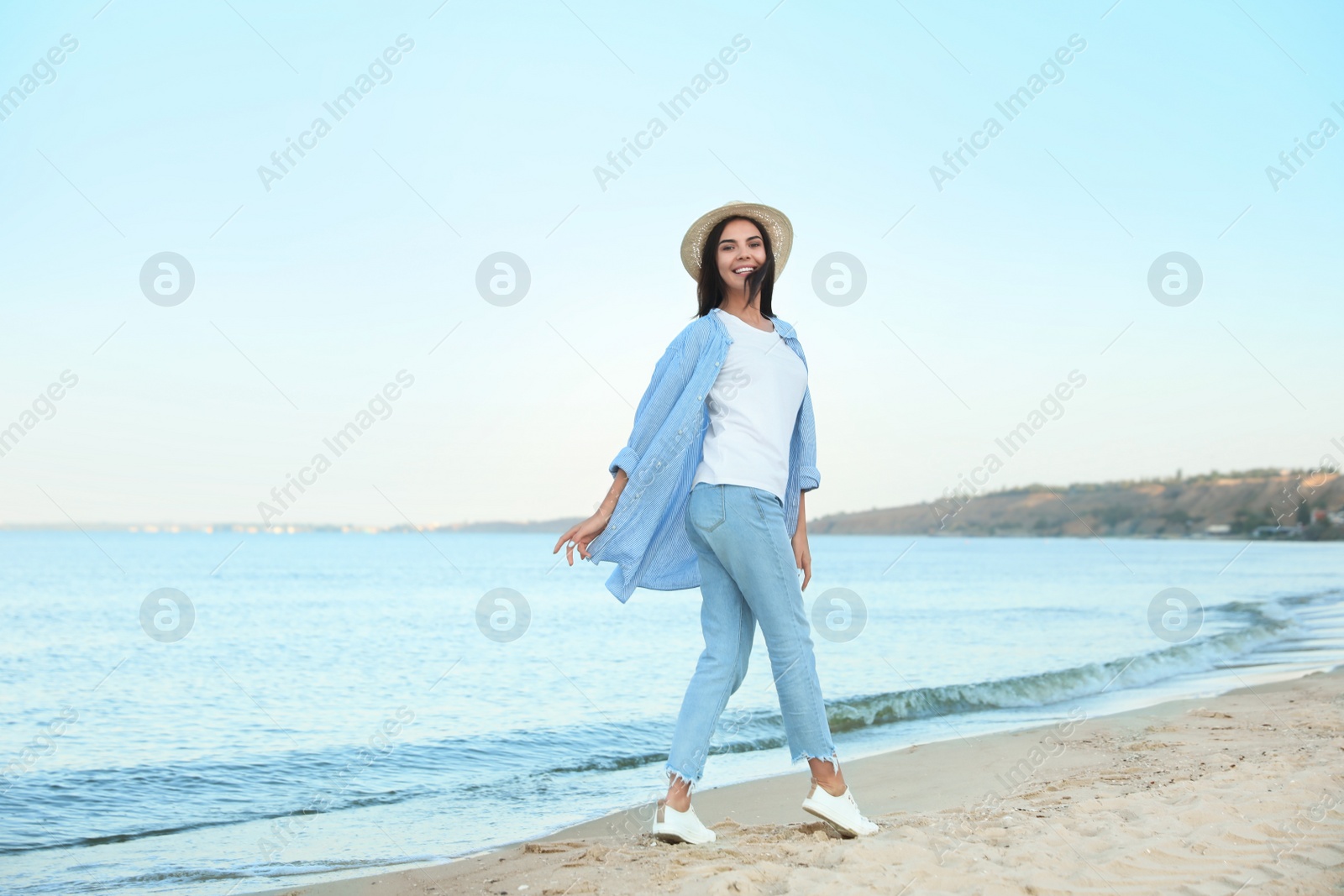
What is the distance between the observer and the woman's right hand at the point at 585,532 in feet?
9.53

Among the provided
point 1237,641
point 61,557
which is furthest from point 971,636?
point 61,557

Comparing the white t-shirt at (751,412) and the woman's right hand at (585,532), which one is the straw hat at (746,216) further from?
the woman's right hand at (585,532)

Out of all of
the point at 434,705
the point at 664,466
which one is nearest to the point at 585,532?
the point at 664,466

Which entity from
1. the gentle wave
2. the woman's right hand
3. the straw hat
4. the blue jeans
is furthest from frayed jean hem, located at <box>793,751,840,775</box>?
the gentle wave

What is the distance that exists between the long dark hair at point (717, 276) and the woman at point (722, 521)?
0.02m

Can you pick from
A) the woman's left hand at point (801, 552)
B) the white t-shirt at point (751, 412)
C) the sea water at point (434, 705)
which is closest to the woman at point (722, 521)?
the white t-shirt at point (751, 412)

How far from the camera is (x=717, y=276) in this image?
10.6 feet

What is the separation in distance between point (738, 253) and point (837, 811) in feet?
5.99

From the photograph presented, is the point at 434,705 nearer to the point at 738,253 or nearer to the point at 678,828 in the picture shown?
the point at 678,828

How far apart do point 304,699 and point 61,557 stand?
5318 centimetres

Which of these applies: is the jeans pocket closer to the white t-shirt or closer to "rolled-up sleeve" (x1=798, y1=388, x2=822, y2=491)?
the white t-shirt

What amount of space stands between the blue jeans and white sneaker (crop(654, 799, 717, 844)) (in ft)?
0.37

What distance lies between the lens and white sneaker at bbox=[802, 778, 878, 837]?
2.97 meters

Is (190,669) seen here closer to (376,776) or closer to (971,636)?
(376,776)
